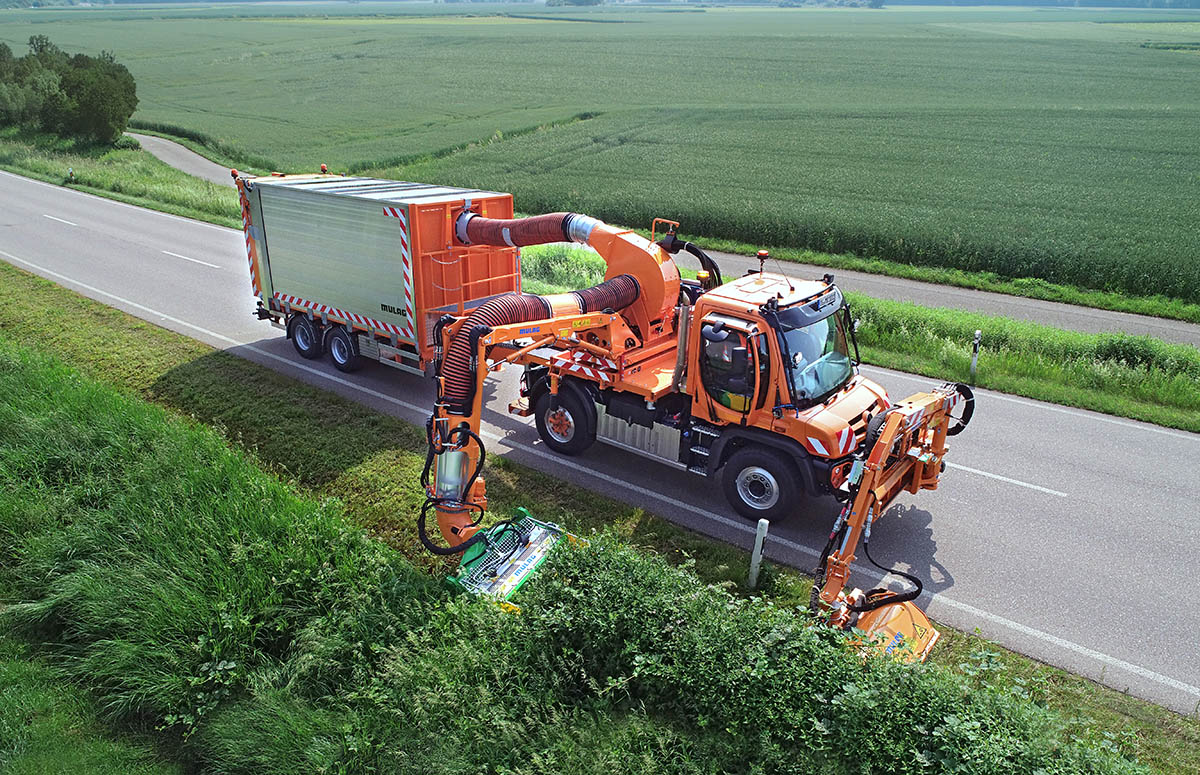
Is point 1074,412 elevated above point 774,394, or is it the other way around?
point 774,394

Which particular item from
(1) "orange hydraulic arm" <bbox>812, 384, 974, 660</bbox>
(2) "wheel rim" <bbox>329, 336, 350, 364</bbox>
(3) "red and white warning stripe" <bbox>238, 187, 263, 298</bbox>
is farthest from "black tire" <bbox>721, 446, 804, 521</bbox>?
(3) "red and white warning stripe" <bbox>238, 187, 263, 298</bbox>

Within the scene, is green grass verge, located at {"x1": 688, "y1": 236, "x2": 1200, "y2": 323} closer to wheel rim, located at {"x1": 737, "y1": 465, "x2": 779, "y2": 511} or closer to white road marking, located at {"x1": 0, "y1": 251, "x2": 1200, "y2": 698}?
wheel rim, located at {"x1": 737, "y1": 465, "x2": 779, "y2": 511}

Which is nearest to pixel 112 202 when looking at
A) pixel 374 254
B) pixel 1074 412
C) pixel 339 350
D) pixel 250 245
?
pixel 250 245

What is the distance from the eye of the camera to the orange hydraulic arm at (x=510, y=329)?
8.52 m

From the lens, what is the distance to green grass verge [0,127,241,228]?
29.6m

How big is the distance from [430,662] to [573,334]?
206 inches

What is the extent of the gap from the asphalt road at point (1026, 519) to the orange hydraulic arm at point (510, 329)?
6.52ft

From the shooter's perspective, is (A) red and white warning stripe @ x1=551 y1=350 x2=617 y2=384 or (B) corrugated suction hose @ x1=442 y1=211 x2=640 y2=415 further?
(A) red and white warning stripe @ x1=551 y1=350 x2=617 y2=384

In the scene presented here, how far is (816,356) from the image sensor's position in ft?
32.8

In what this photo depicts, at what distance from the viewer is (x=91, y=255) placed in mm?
22547

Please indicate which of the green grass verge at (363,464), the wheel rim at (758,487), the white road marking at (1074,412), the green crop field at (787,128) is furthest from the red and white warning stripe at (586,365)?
the green crop field at (787,128)

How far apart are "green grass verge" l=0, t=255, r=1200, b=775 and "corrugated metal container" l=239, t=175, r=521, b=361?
1520 millimetres

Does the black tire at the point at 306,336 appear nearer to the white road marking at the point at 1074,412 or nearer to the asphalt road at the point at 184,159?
the white road marking at the point at 1074,412

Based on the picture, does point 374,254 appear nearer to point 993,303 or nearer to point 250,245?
point 250,245
